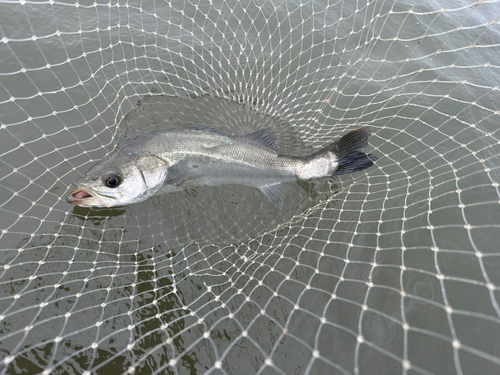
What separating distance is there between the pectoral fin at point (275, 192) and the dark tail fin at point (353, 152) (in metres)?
0.94

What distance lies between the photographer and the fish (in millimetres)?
3947

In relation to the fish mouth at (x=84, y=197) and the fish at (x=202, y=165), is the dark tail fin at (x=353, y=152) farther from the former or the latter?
the fish mouth at (x=84, y=197)

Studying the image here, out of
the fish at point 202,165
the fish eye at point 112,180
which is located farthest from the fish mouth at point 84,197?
the fish eye at point 112,180

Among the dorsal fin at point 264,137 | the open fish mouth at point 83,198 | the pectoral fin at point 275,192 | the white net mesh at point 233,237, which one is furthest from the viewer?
the pectoral fin at point 275,192

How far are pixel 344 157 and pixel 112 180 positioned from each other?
3096 millimetres

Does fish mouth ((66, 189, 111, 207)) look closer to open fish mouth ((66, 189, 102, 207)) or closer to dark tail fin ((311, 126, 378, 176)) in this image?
open fish mouth ((66, 189, 102, 207))

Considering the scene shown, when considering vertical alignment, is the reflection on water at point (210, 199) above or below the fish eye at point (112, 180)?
below

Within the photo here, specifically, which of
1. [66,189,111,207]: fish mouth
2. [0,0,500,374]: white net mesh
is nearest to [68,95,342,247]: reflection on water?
[0,0,500,374]: white net mesh

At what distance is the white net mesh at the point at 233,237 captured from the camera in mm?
3570

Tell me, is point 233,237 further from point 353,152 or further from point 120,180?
point 353,152

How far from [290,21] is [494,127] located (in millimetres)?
4734

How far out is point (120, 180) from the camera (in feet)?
12.9

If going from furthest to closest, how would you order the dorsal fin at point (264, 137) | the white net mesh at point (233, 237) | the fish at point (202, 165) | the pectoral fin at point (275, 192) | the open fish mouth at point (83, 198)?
the pectoral fin at point (275, 192), the dorsal fin at point (264, 137), the fish at point (202, 165), the open fish mouth at point (83, 198), the white net mesh at point (233, 237)

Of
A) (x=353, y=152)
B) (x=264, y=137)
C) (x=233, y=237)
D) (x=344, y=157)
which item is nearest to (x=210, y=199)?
(x=233, y=237)
